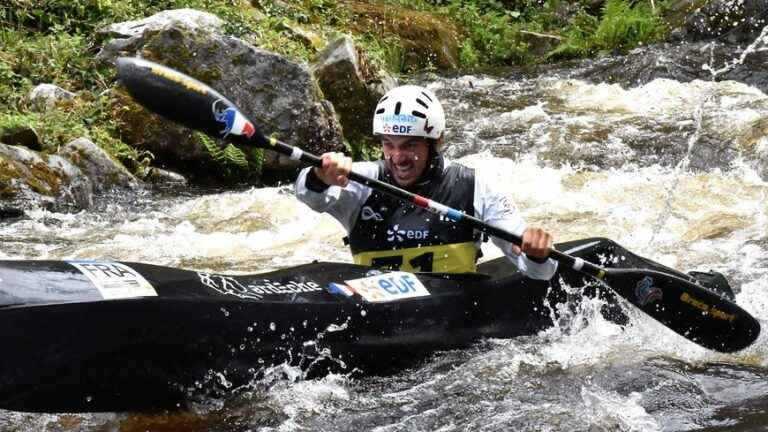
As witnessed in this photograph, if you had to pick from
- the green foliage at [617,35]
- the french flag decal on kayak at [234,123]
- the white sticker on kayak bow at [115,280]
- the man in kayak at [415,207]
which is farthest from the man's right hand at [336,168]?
the green foliage at [617,35]

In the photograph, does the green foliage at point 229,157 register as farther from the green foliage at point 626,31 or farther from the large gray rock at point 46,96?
the green foliage at point 626,31

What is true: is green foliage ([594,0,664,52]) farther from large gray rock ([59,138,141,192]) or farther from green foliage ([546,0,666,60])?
large gray rock ([59,138,141,192])

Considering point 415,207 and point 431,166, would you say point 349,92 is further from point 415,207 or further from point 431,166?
point 415,207

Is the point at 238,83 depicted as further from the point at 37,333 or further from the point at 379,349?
the point at 37,333

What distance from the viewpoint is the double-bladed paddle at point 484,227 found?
13.4 ft

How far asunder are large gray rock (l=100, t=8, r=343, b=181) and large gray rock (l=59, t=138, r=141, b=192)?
686 mm

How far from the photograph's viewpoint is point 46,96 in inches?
344

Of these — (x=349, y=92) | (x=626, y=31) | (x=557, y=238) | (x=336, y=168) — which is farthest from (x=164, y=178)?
(x=626, y=31)

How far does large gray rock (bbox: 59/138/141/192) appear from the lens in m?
8.04

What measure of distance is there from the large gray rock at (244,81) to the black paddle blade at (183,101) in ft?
15.1

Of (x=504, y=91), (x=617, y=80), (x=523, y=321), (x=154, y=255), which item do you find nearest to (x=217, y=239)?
(x=154, y=255)

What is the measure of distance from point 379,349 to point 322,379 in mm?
305

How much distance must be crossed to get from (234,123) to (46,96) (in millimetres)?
4974

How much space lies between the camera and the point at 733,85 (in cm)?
1148
